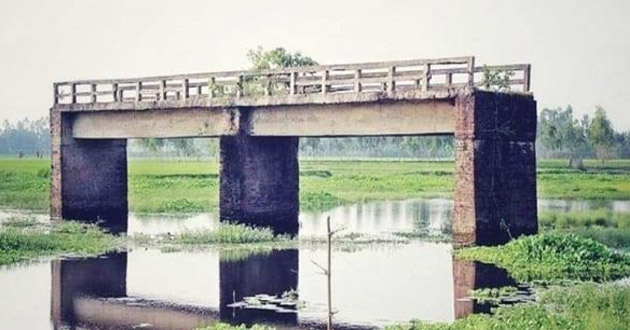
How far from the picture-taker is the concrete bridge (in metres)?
29.2

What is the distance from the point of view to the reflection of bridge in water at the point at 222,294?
2050cm

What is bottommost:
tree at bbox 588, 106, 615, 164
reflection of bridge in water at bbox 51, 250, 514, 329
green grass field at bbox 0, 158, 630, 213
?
reflection of bridge in water at bbox 51, 250, 514, 329

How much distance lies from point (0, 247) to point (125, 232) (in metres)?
7.51

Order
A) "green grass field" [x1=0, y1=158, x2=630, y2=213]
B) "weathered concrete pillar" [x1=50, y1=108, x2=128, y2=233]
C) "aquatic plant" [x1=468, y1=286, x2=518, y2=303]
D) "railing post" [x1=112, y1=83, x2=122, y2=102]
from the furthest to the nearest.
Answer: "green grass field" [x1=0, y1=158, x2=630, y2=213]
"weathered concrete pillar" [x1=50, y1=108, x2=128, y2=233]
"railing post" [x1=112, y1=83, x2=122, y2=102]
"aquatic plant" [x1=468, y1=286, x2=518, y2=303]

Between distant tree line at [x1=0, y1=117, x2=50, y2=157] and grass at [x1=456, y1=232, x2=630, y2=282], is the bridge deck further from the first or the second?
distant tree line at [x1=0, y1=117, x2=50, y2=157]

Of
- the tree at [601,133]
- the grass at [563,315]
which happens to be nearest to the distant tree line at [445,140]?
the tree at [601,133]

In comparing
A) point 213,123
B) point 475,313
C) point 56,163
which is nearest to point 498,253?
point 475,313

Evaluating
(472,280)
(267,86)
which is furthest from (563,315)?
(267,86)

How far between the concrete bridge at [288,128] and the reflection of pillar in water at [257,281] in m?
4.93

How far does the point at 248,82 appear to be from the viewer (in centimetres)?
3803

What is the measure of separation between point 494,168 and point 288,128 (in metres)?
7.60

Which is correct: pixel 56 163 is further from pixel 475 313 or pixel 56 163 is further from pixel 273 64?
pixel 475 313

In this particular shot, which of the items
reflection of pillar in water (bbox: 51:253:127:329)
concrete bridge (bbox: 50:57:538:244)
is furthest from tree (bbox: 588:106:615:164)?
reflection of pillar in water (bbox: 51:253:127:329)

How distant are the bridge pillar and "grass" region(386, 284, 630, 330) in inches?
601
